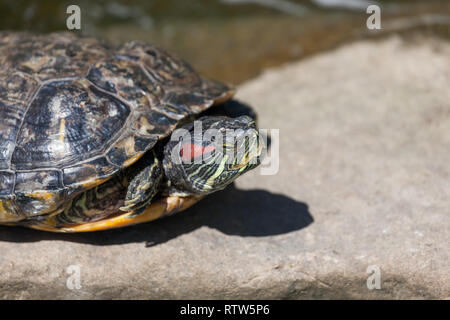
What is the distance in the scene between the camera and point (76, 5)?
995 cm

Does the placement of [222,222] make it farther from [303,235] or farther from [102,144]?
[102,144]

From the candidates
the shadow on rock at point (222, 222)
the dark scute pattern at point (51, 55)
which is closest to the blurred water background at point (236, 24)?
the shadow on rock at point (222, 222)

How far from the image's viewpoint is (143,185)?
405cm

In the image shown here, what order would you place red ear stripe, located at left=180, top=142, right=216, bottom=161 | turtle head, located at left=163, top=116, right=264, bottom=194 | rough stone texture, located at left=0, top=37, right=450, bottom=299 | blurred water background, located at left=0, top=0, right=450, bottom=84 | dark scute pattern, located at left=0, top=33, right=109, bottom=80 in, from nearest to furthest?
turtle head, located at left=163, top=116, right=264, bottom=194
red ear stripe, located at left=180, top=142, right=216, bottom=161
rough stone texture, located at left=0, top=37, right=450, bottom=299
dark scute pattern, located at left=0, top=33, right=109, bottom=80
blurred water background, located at left=0, top=0, right=450, bottom=84

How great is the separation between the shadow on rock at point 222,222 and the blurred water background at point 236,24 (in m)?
3.45

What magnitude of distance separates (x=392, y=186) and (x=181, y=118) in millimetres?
2265

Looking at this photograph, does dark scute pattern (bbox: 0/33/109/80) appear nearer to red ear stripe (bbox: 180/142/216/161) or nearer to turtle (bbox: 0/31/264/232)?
turtle (bbox: 0/31/264/232)

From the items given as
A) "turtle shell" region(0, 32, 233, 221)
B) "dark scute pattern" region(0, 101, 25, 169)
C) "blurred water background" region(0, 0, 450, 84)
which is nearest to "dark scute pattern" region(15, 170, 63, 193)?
"turtle shell" region(0, 32, 233, 221)

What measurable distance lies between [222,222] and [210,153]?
3.14ft

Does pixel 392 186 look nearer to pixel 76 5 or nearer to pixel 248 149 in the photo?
pixel 248 149

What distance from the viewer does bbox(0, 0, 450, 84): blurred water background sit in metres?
8.60

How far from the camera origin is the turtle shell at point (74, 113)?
3934mm

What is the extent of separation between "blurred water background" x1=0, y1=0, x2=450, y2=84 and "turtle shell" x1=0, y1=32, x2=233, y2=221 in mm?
3620

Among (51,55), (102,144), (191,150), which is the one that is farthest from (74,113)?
(191,150)
